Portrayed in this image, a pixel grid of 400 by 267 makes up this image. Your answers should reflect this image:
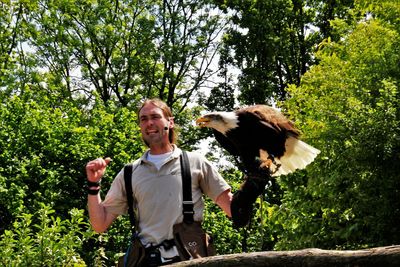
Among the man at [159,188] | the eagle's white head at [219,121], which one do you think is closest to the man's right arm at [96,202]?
the man at [159,188]

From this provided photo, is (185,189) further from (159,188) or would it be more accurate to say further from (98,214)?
(98,214)

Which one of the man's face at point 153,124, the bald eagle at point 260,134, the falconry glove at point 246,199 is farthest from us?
the bald eagle at point 260,134

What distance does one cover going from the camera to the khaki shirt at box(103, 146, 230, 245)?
10.9 ft

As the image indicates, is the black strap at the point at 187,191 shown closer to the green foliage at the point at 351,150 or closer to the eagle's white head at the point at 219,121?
the eagle's white head at the point at 219,121

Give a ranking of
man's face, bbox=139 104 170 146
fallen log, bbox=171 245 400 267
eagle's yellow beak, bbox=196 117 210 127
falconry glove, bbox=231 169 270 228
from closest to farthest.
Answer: fallen log, bbox=171 245 400 267, falconry glove, bbox=231 169 270 228, man's face, bbox=139 104 170 146, eagle's yellow beak, bbox=196 117 210 127

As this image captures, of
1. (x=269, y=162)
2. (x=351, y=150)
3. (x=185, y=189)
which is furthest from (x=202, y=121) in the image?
(x=351, y=150)

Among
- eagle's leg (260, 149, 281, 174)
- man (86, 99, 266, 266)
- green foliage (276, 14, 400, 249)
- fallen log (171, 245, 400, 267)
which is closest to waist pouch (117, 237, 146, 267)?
man (86, 99, 266, 266)

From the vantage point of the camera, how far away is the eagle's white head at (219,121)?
4074mm

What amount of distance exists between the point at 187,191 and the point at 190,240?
25cm

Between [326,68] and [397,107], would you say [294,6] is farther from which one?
[397,107]

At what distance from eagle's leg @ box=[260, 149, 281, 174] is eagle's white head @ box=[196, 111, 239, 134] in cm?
25

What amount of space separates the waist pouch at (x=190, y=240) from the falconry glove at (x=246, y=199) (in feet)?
0.63

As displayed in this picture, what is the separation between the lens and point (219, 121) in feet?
13.5

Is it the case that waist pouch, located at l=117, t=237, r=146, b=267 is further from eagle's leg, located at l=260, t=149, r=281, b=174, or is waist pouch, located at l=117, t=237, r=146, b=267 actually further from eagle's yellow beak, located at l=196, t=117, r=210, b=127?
eagle's yellow beak, located at l=196, t=117, r=210, b=127
